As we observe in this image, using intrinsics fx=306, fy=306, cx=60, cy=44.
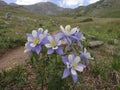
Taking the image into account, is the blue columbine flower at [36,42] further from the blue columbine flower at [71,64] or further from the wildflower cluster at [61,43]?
the blue columbine flower at [71,64]

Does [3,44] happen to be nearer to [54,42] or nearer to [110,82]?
[110,82]

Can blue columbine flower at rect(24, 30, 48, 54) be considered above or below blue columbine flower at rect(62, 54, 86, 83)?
above

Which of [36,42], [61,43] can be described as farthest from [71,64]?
[36,42]

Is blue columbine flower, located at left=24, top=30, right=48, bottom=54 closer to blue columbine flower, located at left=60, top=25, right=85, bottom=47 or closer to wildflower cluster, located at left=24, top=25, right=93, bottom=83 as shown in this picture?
wildflower cluster, located at left=24, top=25, right=93, bottom=83

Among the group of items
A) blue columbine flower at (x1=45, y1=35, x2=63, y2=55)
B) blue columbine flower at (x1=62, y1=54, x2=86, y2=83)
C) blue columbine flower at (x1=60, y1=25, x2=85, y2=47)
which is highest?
blue columbine flower at (x1=60, y1=25, x2=85, y2=47)

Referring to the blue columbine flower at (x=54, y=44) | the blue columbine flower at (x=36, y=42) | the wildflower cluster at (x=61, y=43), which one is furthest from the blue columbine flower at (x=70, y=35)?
the blue columbine flower at (x=36, y=42)

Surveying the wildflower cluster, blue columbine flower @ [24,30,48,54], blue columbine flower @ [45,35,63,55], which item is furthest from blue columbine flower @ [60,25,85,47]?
blue columbine flower @ [24,30,48,54]

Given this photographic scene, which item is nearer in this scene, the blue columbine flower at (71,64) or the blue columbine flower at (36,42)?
the blue columbine flower at (71,64)

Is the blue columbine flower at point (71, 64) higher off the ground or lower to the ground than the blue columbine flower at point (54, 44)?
lower
